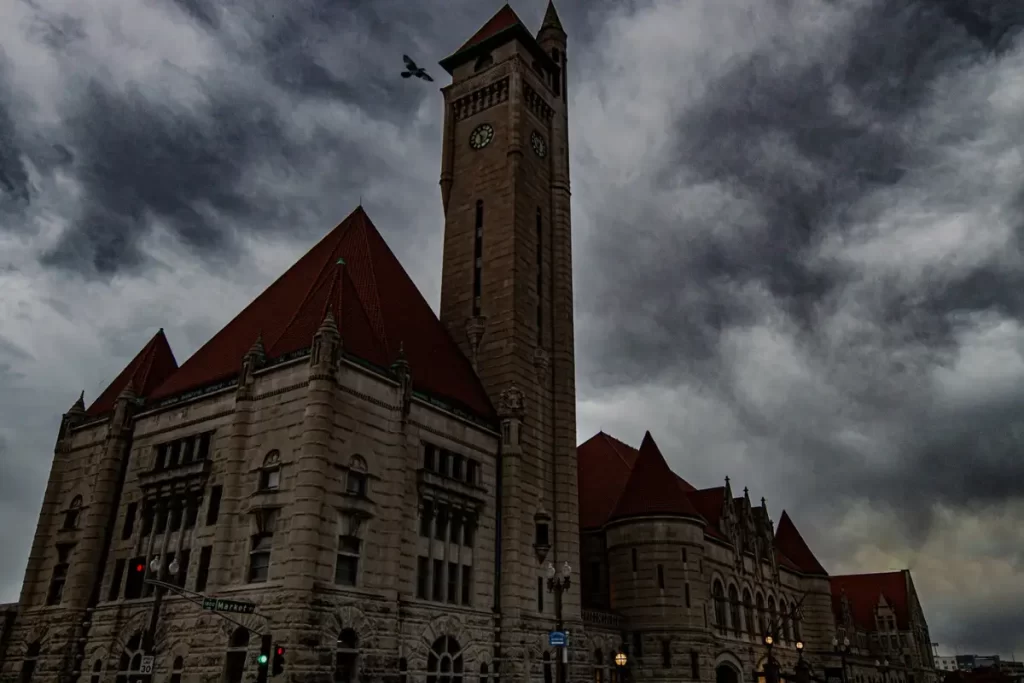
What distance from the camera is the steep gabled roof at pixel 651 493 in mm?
49188

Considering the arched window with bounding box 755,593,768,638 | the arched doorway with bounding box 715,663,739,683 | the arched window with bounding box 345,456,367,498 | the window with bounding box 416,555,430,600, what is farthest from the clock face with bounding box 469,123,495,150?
the arched window with bounding box 755,593,768,638

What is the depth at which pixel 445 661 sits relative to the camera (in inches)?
1345

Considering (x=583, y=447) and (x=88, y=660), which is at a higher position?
(x=583, y=447)

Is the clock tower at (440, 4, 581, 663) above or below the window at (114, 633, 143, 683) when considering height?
above

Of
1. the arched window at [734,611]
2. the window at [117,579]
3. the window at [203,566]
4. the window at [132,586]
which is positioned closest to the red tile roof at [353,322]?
the window at [203,566]

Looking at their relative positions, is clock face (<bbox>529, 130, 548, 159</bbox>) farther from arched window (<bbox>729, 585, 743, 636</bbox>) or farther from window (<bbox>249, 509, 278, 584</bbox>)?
arched window (<bbox>729, 585, 743, 636</bbox>)

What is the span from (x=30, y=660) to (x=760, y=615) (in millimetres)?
45014

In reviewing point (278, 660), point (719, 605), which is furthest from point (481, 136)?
point (278, 660)

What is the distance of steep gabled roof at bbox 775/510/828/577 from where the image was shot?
237ft

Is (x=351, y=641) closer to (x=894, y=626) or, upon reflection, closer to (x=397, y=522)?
(x=397, y=522)

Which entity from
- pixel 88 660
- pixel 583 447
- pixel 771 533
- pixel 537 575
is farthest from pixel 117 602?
pixel 771 533

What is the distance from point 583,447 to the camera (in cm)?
6181

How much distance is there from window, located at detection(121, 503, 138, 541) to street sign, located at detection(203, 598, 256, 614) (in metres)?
9.88

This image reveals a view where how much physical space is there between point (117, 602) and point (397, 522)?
12431mm
